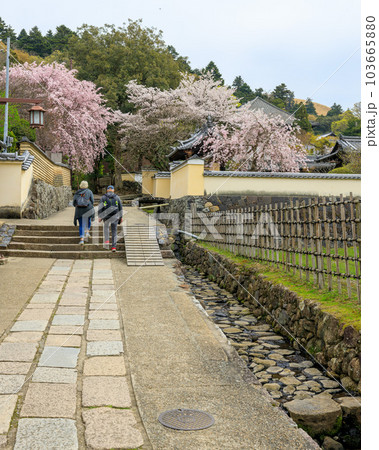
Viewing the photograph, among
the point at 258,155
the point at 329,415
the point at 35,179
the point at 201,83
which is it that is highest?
the point at 201,83

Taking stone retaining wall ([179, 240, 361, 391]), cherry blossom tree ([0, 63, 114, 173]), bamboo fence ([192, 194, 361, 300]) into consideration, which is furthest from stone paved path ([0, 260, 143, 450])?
cherry blossom tree ([0, 63, 114, 173])

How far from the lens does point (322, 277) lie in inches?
239

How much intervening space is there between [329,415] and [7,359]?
2.90 metres

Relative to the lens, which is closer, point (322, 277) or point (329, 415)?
point (329, 415)

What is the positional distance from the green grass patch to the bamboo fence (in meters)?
0.09

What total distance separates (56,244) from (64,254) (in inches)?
29.7

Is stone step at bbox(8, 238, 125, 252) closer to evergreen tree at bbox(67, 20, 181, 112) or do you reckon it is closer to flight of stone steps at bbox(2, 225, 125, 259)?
flight of stone steps at bbox(2, 225, 125, 259)

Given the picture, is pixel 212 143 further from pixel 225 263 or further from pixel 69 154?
pixel 225 263

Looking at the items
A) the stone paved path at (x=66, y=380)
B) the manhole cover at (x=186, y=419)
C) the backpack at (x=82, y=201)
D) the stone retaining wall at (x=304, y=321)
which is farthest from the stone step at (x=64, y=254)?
the manhole cover at (x=186, y=419)

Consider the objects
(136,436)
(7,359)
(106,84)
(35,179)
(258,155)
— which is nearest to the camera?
(136,436)

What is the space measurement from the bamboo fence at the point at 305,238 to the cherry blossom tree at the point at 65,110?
17219 millimetres

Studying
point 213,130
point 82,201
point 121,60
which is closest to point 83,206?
point 82,201

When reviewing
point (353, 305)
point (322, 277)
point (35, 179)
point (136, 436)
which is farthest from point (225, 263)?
point (35, 179)

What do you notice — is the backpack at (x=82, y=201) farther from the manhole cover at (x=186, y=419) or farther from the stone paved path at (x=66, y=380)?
the manhole cover at (x=186, y=419)
